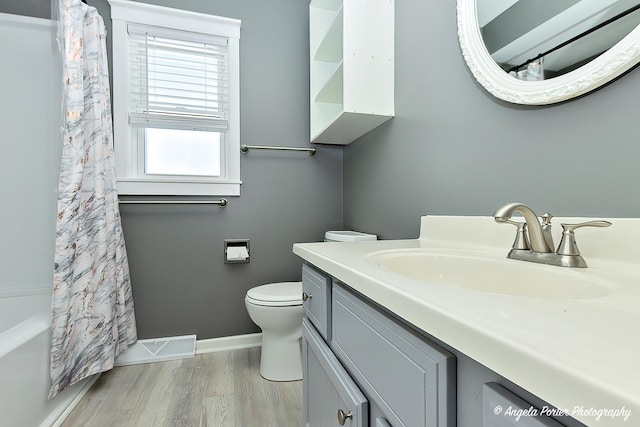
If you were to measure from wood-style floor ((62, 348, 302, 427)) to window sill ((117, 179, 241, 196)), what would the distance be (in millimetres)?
1013

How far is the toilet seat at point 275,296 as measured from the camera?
4.89 ft

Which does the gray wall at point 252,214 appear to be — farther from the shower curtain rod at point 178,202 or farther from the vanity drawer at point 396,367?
the vanity drawer at point 396,367

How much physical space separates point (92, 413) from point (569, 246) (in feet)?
6.08

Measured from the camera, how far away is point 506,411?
287 mm

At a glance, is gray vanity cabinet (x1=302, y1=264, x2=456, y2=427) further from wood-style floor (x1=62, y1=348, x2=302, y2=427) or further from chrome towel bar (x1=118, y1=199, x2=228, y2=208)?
chrome towel bar (x1=118, y1=199, x2=228, y2=208)

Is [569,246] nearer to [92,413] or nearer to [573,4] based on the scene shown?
[573,4]

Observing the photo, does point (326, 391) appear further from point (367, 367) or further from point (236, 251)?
point (236, 251)

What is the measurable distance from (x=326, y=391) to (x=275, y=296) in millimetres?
762

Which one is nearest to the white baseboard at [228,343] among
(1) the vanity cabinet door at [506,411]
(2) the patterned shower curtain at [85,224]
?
(2) the patterned shower curtain at [85,224]

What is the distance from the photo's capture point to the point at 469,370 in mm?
354

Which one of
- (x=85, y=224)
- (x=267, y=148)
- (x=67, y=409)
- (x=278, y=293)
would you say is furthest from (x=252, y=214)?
(x=67, y=409)

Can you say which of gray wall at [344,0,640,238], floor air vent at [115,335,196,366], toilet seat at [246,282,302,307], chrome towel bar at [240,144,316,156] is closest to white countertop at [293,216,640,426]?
gray wall at [344,0,640,238]

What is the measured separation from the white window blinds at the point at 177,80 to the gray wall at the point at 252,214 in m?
0.16

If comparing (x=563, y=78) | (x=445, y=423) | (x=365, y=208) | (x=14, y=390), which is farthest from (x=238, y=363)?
(x=563, y=78)
